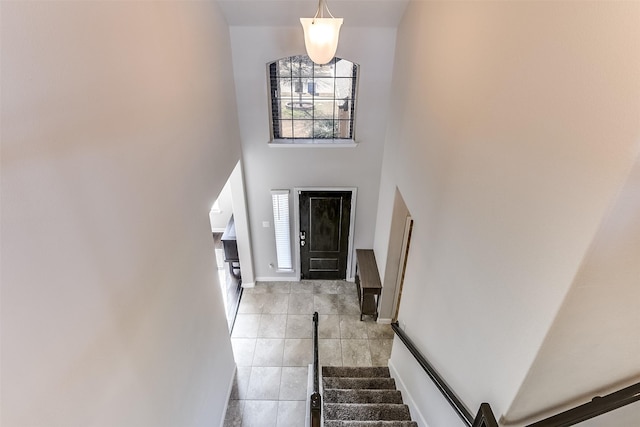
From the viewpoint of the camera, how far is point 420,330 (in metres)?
3.14

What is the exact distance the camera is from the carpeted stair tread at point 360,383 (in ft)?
13.4

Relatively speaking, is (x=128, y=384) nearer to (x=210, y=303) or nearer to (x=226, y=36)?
(x=210, y=303)

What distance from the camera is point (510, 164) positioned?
1.67m

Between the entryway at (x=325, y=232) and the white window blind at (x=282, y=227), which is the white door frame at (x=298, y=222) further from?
the white window blind at (x=282, y=227)

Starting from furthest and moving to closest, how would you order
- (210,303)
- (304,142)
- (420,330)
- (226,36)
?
(304,142)
(226,36)
(210,303)
(420,330)

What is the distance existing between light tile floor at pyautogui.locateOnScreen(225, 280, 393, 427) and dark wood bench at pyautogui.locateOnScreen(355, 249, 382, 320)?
0.71 ft

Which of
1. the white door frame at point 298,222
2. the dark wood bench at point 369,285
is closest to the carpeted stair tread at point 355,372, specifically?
the dark wood bench at point 369,285

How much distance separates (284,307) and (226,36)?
3883 millimetres

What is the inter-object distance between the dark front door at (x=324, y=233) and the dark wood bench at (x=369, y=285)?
480 mm

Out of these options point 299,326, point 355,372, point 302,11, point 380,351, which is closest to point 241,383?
point 299,326

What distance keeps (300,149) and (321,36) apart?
7.49 feet

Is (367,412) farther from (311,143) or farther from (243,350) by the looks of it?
(311,143)

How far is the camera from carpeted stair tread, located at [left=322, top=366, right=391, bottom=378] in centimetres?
441

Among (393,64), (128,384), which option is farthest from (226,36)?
(128,384)
